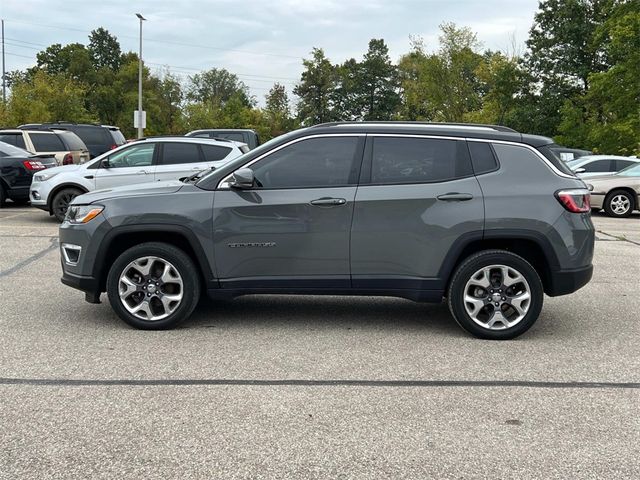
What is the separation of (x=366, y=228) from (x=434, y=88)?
5990cm

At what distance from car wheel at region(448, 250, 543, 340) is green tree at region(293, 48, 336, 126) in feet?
261

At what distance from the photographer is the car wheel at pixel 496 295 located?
541 centimetres

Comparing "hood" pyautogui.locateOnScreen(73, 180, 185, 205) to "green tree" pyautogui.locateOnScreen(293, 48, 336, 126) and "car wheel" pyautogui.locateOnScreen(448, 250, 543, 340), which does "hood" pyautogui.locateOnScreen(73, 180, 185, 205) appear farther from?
"green tree" pyautogui.locateOnScreen(293, 48, 336, 126)

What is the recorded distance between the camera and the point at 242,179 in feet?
18.0

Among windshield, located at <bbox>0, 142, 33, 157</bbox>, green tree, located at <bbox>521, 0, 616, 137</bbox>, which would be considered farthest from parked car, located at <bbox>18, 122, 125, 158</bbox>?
green tree, located at <bbox>521, 0, 616, 137</bbox>

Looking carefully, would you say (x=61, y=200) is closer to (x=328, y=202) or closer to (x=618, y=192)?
(x=328, y=202)

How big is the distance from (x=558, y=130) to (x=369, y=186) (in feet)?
137

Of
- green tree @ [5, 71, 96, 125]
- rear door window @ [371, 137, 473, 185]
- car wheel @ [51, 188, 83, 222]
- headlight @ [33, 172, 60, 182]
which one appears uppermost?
green tree @ [5, 71, 96, 125]

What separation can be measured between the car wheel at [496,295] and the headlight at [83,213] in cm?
303

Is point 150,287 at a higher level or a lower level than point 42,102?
lower

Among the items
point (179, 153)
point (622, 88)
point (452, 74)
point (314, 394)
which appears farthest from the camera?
point (452, 74)

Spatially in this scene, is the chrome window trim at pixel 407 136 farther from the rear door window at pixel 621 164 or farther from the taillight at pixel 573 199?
the rear door window at pixel 621 164

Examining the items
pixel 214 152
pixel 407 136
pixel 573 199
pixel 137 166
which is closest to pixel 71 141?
pixel 137 166

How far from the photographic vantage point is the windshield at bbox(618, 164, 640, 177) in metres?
16.5
